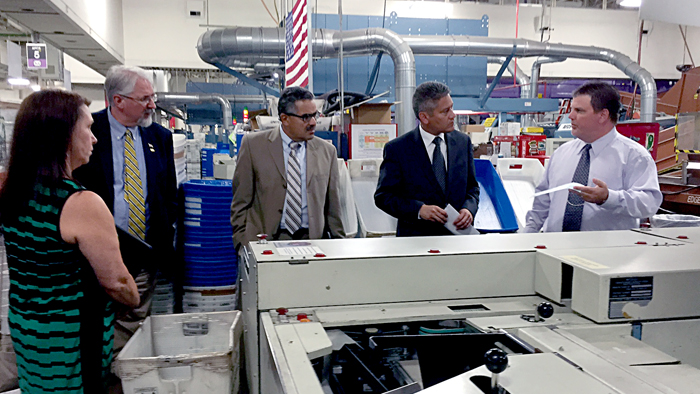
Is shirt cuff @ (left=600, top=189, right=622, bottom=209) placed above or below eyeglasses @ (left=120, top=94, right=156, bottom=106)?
below

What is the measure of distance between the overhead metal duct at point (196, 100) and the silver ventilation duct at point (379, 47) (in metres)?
4.75

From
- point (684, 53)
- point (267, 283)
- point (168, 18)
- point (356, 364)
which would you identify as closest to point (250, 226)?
point (267, 283)

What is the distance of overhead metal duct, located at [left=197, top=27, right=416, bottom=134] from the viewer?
568cm

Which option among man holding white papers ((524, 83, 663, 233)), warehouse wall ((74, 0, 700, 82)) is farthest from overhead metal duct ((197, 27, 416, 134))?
warehouse wall ((74, 0, 700, 82))

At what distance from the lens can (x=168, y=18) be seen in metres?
11.1

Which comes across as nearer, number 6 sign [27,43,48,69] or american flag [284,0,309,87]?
american flag [284,0,309,87]

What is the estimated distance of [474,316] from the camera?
1265 millimetres

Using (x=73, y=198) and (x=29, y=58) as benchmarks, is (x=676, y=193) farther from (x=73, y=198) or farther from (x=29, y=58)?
(x=29, y=58)

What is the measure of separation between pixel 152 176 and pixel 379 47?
464 centimetres

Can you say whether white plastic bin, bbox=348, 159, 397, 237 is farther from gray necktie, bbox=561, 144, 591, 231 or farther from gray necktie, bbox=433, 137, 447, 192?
gray necktie, bbox=561, 144, 591, 231

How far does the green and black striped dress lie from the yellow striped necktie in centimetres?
74

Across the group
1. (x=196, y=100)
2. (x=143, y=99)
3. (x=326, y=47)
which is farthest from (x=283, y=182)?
(x=196, y=100)

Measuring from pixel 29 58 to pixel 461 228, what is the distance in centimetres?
490

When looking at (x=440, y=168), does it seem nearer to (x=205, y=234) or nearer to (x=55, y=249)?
(x=55, y=249)
